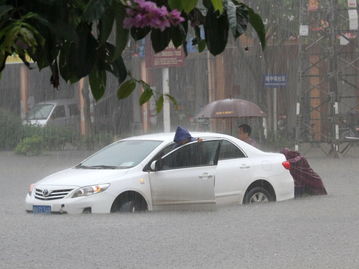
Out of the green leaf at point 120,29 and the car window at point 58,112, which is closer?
the green leaf at point 120,29

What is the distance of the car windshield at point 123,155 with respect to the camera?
43.4ft

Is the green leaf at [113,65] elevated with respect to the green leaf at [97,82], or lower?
elevated

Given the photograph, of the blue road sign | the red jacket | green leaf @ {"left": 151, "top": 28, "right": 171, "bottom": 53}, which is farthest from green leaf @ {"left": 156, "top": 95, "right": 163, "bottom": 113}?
the blue road sign

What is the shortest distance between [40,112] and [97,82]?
112ft

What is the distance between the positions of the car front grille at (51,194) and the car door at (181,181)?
129cm

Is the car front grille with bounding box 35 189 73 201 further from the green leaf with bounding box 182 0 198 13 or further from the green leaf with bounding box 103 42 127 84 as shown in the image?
the green leaf with bounding box 182 0 198 13

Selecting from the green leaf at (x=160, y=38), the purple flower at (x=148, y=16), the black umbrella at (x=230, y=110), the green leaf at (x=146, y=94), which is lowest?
the black umbrella at (x=230, y=110)

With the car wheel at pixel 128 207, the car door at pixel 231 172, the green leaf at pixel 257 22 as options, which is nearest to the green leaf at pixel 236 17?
the green leaf at pixel 257 22

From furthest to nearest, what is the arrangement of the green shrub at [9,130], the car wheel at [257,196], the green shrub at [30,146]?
the green shrub at [9,130], the green shrub at [30,146], the car wheel at [257,196]

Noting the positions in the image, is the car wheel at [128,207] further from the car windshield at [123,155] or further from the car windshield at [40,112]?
the car windshield at [40,112]

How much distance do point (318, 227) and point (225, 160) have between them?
255cm

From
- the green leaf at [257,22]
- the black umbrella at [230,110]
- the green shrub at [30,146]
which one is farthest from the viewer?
the green shrub at [30,146]

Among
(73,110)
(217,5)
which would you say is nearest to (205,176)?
(217,5)

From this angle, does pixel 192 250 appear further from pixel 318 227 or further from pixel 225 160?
pixel 225 160
